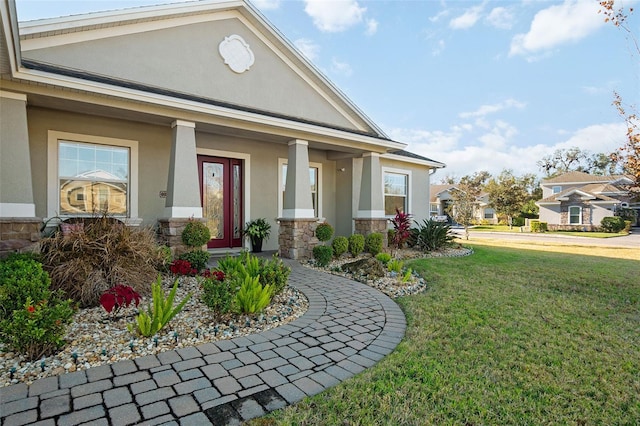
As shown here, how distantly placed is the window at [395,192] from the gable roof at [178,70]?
203 centimetres

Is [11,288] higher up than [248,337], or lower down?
higher up

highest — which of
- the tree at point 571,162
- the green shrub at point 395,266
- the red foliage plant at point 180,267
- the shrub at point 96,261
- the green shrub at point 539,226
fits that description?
the tree at point 571,162

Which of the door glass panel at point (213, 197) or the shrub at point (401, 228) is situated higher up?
the door glass panel at point (213, 197)

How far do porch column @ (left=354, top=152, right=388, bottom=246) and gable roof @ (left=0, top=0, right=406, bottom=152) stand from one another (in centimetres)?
56

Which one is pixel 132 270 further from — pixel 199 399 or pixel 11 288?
pixel 199 399

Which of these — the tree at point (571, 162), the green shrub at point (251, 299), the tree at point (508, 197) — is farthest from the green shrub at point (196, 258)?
the tree at point (571, 162)

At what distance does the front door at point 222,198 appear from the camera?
838cm

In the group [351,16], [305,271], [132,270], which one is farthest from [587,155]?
[132,270]

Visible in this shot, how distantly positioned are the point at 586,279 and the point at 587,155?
2067 inches

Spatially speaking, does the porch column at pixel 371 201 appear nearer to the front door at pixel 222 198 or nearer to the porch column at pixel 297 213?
the porch column at pixel 297 213

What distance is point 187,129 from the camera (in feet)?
21.7

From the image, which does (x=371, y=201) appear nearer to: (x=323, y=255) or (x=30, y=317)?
(x=323, y=255)

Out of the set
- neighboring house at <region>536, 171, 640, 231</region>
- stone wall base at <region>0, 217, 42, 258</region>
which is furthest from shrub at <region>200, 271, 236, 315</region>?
neighboring house at <region>536, 171, 640, 231</region>

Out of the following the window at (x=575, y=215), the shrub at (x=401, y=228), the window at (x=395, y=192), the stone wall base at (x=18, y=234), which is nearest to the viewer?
the stone wall base at (x=18, y=234)
